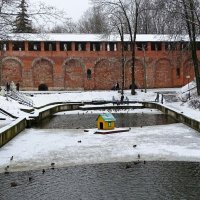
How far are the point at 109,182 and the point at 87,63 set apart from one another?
35.4 m

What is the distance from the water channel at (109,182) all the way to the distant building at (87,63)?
107 ft

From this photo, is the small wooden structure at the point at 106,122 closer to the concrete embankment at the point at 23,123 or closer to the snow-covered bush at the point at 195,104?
the concrete embankment at the point at 23,123

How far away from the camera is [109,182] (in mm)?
9078

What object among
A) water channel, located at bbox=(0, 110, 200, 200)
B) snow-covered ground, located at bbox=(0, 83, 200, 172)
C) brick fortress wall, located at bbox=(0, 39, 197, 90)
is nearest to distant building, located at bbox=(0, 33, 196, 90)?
brick fortress wall, located at bbox=(0, 39, 197, 90)

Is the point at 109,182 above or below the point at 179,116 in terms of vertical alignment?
below

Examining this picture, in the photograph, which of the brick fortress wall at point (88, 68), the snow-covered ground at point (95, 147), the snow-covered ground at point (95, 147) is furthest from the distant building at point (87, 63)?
the snow-covered ground at point (95, 147)

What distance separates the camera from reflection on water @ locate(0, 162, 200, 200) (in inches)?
322

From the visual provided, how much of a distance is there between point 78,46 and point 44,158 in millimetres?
33800

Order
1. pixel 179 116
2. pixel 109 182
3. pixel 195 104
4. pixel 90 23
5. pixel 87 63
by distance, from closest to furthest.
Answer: pixel 109 182 < pixel 179 116 < pixel 195 104 < pixel 87 63 < pixel 90 23

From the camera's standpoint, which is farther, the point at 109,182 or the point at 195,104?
the point at 195,104

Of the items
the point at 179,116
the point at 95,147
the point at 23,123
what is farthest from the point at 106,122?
the point at 179,116

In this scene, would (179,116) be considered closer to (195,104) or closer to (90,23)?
(195,104)

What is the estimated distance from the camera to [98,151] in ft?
40.5

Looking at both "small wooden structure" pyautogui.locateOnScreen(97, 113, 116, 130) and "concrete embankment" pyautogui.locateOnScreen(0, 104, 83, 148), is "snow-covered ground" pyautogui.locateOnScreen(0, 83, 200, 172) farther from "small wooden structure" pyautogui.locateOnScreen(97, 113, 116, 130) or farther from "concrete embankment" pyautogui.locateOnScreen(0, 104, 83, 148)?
"small wooden structure" pyautogui.locateOnScreen(97, 113, 116, 130)
